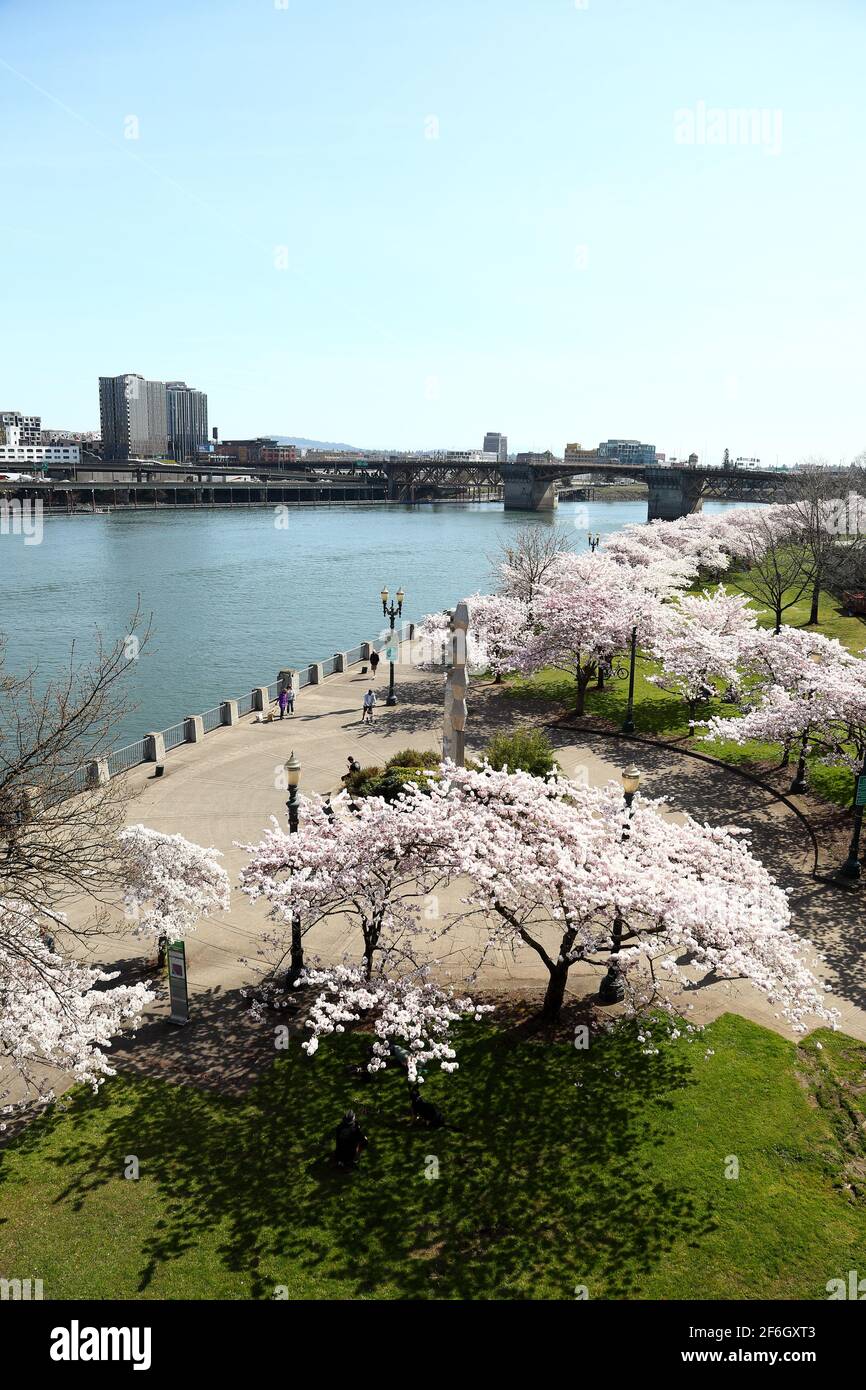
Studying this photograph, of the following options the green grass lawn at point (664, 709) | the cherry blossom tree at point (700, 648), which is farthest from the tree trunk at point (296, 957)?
the cherry blossom tree at point (700, 648)

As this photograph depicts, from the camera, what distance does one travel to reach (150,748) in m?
29.1

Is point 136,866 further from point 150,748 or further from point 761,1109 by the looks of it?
point 150,748

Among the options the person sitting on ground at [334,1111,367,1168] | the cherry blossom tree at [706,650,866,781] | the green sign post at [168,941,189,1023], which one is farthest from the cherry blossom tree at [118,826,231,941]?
the cherry blossom tree at [706,650,866,781]

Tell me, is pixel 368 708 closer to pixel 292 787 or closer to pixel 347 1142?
pixel 292 787

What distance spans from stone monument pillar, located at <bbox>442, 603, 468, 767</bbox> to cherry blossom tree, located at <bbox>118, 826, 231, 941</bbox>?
671 centimetres

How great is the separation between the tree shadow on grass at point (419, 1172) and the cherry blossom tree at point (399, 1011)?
76cm

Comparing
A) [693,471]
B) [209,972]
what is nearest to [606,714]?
[209,972]

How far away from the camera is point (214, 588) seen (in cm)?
8850

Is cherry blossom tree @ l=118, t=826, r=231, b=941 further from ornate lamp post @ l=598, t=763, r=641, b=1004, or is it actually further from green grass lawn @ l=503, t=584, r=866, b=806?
green grass lawn @ l=503, t=584, r=866, b=806

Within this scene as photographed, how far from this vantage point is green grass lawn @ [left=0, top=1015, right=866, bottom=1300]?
1058 cm

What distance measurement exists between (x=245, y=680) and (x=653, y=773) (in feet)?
103

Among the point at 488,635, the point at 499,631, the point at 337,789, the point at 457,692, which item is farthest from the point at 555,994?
the point at 499,631

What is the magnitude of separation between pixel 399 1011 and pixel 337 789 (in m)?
13.1

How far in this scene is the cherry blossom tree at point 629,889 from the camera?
13438 mm
